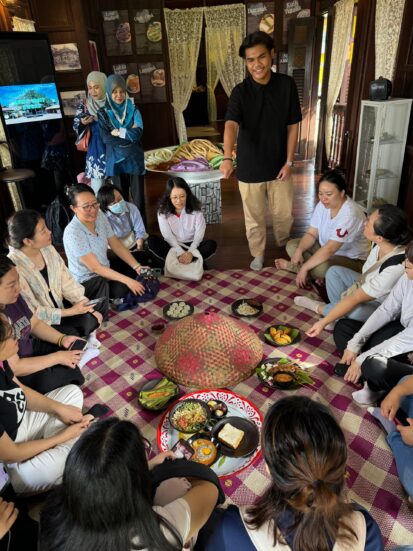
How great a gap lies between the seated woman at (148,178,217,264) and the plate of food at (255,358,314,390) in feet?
4.31

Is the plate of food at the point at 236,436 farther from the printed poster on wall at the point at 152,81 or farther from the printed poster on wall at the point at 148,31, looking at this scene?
the printed poster on wall at the point at 148,31

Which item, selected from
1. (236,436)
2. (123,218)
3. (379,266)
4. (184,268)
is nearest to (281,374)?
(236,436)

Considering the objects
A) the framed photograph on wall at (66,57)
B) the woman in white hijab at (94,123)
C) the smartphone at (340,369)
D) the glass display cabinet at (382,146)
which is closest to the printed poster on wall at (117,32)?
the framed photograph on wall at (66,57)

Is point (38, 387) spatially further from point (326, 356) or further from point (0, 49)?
point (0, 49)

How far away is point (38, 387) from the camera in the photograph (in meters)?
1.84

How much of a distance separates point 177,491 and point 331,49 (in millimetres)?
6168

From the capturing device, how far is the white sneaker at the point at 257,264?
10.4 ft

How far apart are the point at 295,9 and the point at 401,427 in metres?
6.76

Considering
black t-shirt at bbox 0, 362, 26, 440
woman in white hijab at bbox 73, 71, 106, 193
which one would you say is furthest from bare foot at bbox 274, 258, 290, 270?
black t-shirt at bbox 0, 362, 26, 440

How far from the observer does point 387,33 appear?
366 centimetres

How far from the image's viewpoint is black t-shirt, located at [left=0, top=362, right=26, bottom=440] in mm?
1396

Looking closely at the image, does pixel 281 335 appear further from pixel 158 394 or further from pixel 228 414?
pixel 158 394

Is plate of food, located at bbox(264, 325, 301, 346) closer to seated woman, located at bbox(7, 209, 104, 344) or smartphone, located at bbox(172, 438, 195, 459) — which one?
smartphone, located at bbox(172, 438, 195, 459)

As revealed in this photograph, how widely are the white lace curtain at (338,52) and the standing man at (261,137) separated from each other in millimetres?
2904
